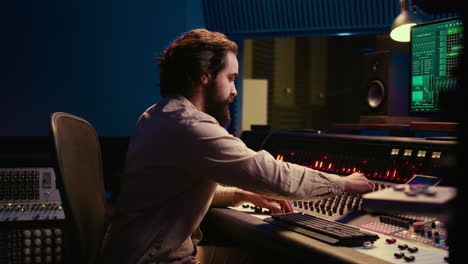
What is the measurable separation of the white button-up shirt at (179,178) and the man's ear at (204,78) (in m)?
0.13

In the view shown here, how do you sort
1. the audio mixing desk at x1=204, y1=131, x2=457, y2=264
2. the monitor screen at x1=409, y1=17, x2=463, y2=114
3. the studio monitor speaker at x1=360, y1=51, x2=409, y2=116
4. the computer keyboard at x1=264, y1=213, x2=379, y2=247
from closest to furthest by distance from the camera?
the audio mixing desk at x1=204, y1=131, x2=457, y2=264, the computer keyboard at x1=264, y1=213, x2=379, y2=247, the monitor screen at x1=409, y1=17, x2=463, y2=114, the studio monitor speaker at x1=360, y1=51, x2=409, y2=116

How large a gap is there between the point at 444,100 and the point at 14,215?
221 centimetres

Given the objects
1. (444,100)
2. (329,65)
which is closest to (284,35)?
(444,100)

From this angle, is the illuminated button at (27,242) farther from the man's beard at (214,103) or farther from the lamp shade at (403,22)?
the lamp shade at (403,22)

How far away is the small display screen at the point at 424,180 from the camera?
1.32 m

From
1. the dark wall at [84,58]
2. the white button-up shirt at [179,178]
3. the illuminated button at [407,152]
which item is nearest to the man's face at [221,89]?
the white button-up shirt at [179,178]

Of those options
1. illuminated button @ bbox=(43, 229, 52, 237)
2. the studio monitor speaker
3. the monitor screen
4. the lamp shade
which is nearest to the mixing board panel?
the monitor screen

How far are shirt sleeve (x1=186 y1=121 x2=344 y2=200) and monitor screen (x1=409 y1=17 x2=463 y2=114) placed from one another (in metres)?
0.72

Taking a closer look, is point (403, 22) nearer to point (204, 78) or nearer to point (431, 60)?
point (431, 60)

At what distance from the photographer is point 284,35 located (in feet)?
9.52

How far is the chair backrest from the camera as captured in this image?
129 cm

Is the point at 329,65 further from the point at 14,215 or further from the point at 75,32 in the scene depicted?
the point at 14,215

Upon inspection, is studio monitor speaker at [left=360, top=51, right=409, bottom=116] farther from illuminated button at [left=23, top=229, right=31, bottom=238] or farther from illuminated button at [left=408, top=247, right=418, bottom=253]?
illuminated button at [left=23, top=229, right=31, bottom=238]

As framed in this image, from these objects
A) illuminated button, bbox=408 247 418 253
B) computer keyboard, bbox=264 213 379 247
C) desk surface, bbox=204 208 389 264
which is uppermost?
illuminated button, bbox=408 247 418 253
